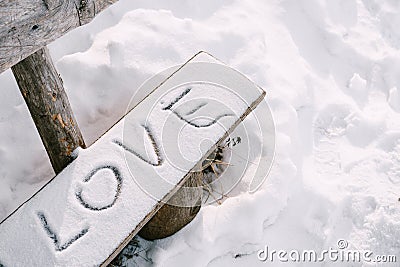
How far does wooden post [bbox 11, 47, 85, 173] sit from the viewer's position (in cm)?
171

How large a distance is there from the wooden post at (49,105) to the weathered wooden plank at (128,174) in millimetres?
102

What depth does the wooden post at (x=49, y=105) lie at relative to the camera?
1709mm

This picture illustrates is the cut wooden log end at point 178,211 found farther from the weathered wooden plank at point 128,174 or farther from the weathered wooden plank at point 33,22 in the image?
the weathered wooden plank at point 33,22

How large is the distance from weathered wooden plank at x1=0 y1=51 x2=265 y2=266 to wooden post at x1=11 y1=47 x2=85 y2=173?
0.33 feet

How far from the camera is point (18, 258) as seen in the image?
1559 mm

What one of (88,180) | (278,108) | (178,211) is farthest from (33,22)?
(278,108)

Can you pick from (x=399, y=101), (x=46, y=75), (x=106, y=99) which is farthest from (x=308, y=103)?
(x=46, y=75)

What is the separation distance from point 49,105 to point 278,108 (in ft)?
4.03

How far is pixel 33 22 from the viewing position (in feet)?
4.71

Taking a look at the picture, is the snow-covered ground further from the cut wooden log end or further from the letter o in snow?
the letter o in snow

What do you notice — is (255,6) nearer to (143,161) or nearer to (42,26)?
(143,161)

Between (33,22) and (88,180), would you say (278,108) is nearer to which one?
(88,180)

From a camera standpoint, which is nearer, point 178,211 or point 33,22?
point 33,22

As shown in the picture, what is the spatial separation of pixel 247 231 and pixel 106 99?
3.12ft
